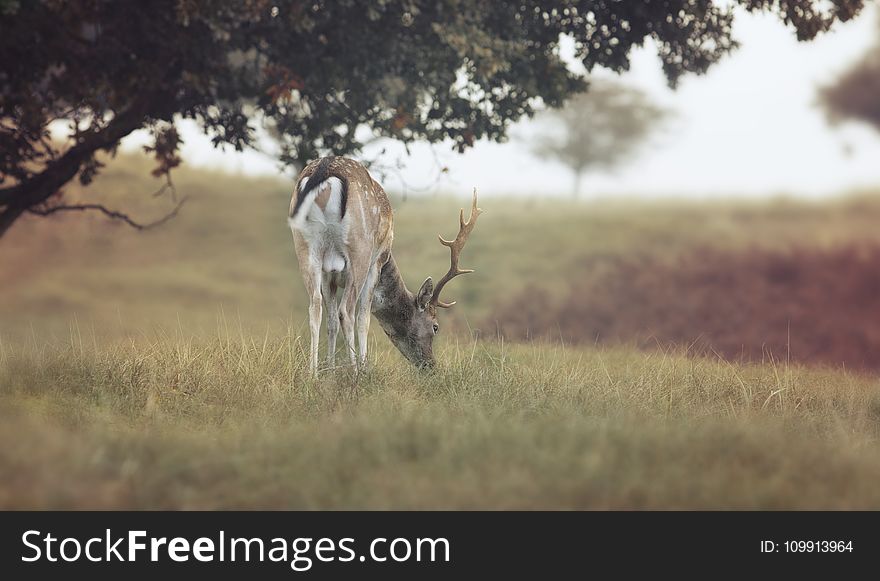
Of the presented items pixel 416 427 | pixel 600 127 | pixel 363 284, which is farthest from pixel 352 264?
pixel 600 127

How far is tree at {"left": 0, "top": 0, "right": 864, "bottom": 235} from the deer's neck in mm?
3007

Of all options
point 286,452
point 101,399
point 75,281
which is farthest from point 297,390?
point 75,281

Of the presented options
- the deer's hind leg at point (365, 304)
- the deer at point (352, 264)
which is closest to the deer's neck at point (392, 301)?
the deer at point (352, 264)

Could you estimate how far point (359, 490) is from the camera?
19.1ft

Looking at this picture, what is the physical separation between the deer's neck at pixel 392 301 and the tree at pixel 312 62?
118 inches

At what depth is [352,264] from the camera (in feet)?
31.6

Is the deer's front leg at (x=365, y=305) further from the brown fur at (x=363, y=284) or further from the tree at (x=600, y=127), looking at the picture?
the tree at (x=600, y=127)

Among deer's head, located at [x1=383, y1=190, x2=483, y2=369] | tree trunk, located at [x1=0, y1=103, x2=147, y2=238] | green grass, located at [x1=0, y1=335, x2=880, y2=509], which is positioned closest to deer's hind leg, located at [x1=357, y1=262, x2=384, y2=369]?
green grass, located at [x1=0, y1=335, x2=880, y2=509]

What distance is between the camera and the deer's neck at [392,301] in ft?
35.1

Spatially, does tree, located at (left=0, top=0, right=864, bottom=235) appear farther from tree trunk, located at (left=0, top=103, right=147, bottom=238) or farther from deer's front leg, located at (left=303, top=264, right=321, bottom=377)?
deer's front leg, located at (left=303, top=264, right=321, bottom=377)

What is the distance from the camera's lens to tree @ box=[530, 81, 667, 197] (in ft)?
143
